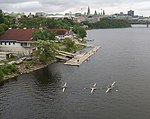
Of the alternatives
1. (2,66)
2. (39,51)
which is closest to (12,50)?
(39,51)

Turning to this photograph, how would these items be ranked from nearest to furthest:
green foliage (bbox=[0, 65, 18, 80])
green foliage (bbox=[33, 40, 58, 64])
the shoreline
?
the shoreline → green foliage (bbox=[0, 65, 18, 80]) → green foliage (bbox=[33, 40, 58, 64])

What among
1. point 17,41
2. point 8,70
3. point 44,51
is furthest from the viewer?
point 17,41

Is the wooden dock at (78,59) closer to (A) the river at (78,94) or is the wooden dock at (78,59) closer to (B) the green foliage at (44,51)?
(A) the river at (78,94)

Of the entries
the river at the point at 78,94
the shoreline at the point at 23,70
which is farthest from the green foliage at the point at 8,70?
the river at the point at 78,94

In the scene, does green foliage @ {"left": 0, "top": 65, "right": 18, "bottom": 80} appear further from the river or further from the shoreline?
the river

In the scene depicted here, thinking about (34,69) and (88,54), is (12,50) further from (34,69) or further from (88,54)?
(88,54)

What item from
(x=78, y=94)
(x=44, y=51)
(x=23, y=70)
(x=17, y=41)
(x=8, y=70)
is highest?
(x=17, y=41)

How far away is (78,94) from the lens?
44.7 m

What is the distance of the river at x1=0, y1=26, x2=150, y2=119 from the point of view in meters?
37.3

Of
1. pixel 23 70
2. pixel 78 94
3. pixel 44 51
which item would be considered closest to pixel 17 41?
pixel 44 51

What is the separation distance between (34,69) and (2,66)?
24.4ft

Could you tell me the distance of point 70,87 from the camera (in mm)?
48469

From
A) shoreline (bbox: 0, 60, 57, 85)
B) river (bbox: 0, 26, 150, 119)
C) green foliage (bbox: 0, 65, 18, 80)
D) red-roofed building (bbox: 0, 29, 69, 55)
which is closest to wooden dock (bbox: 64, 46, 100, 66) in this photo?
river (bbox: 0, 26, 150, 119)

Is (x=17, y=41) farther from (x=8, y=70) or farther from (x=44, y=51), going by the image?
(x=8, y=70)
